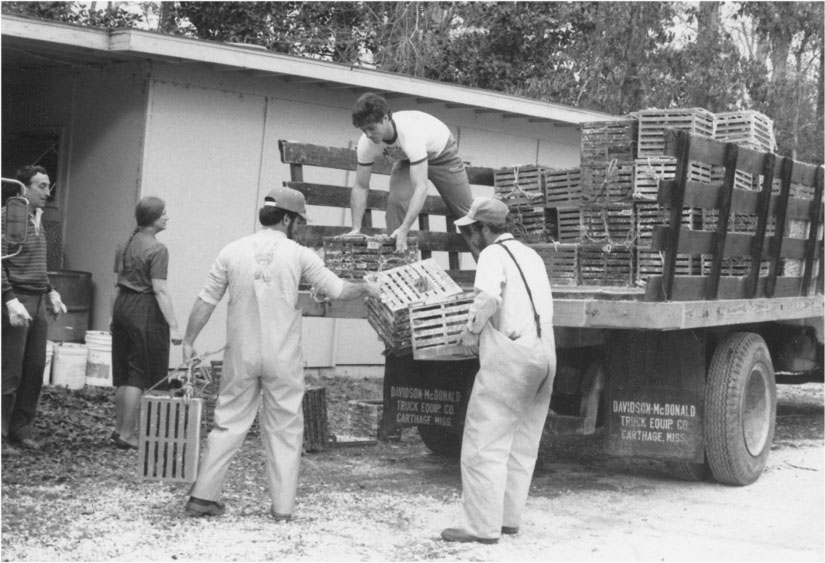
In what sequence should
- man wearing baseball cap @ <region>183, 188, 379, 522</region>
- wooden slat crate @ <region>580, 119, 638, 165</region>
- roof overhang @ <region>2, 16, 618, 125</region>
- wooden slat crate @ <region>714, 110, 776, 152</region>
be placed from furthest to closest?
1. roof overhang @ <region>2, 16, 618, 125</region>
2. wooden slat crate @ <region>714, 110, 776, 152</region>
3. wooden slat crate @ <region>580, 119, 638, 165</region>
4. man wearing baseball cap @ <region>183, 188, 379, 522</region>

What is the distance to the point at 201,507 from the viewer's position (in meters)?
6.28

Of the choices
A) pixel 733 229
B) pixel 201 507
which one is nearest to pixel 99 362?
pixel 201 507

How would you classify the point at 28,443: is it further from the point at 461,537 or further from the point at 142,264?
the point at 461,537

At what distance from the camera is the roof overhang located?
10094mm

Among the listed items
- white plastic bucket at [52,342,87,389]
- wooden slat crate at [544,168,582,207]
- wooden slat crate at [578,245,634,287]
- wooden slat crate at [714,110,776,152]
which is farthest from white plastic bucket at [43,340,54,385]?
wooden slat crate at [714,110,776,152]

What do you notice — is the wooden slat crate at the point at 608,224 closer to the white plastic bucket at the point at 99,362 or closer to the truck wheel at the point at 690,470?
the truck wheel at the point at 690,470

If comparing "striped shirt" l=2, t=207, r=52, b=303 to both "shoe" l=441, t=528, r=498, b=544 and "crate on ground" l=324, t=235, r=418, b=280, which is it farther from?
"shoe" l=441, t=528, r=498, b=544

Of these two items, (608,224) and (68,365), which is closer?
(608,224)

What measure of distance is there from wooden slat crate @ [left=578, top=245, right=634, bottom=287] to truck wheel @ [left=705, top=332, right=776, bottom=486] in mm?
954

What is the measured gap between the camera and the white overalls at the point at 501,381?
6.02 metres

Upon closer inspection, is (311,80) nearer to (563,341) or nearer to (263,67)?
(263,67)

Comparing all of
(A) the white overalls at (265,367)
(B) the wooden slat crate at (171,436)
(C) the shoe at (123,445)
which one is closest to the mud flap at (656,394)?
(A) the white overalls at (265,367)

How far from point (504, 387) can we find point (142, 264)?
313cm

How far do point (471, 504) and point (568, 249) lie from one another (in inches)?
124
